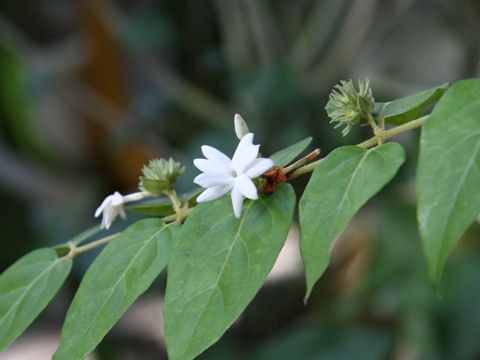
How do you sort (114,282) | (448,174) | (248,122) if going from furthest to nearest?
(248,122)
(114,282)
(448,174)

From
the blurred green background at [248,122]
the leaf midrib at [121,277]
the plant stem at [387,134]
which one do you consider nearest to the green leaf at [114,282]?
the leaf midrib at [121,277]

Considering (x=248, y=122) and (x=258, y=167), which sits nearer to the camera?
(x=258, y=167)

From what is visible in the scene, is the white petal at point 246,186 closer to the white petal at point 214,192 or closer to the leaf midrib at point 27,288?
the white petal at point 214,192

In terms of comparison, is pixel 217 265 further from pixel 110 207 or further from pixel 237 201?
pixel 110 207

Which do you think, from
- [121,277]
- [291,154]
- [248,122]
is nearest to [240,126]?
[291,154]

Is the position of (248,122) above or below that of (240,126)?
below

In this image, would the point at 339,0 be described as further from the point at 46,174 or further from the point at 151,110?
the point at 46,174

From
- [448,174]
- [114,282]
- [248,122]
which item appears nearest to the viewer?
[448,174]
